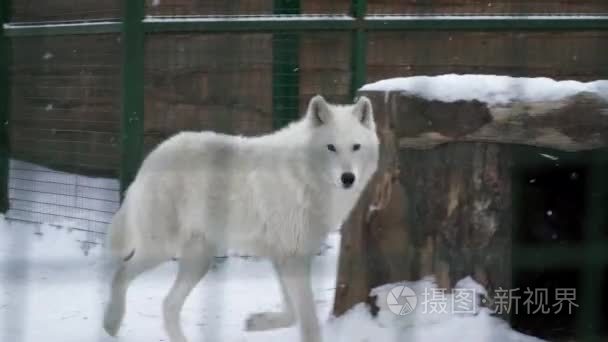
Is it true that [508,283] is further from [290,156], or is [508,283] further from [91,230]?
[91,230]

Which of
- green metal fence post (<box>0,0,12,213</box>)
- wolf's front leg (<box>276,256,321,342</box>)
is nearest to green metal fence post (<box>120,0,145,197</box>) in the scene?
green metal fence post (<box>0,0,12,213</box>)

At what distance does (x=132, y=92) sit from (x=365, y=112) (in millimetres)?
1514

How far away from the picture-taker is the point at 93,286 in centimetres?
385

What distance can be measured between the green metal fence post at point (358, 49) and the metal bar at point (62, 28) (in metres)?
1.21

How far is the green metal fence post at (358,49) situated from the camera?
4.12m

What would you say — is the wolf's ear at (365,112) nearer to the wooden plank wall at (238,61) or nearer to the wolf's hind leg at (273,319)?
the wolf's hind leg at (273,319)

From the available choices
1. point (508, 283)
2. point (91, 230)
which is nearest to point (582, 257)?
point (508, 283)

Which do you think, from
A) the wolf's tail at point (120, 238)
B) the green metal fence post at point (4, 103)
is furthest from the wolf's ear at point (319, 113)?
the green metal fence post at point (4, 103)

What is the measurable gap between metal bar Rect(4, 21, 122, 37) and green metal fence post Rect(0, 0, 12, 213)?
0.10 metres

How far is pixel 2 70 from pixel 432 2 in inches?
99.6

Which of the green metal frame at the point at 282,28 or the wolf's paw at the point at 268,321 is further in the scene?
the green metal frame at the point at 282,28

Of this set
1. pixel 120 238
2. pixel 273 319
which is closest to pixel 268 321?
pixel 273 319

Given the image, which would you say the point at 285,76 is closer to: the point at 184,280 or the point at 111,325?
the point at 184,280

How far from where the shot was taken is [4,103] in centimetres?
493
